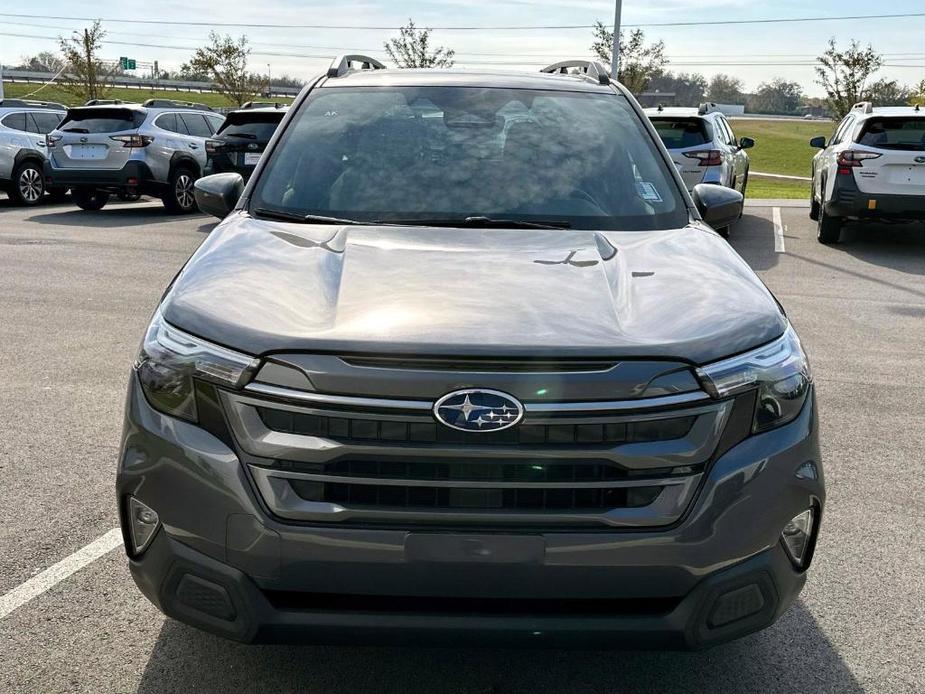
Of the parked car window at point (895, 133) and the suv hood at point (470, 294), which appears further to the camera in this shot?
the parked car window at point (895, 133)

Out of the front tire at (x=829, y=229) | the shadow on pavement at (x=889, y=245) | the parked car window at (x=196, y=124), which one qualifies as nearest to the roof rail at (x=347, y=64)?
the shadow on pavement at (x=889, y=245)

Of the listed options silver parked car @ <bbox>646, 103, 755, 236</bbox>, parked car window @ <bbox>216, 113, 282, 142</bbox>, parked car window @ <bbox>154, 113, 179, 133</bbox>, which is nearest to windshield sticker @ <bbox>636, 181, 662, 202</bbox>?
silver parked car @ <bbox>646, 103, 755, 236</bbox>

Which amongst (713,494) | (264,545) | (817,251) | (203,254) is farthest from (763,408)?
(817,251)

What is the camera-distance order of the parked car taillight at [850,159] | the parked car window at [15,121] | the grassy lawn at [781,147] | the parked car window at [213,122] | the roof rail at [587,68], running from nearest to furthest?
the roof rail at [587,68] < the parked car taillight at [850,159] < the parked car window at [15,121] < the parked car window at [213,122] < the grassy lawn at [781,147]

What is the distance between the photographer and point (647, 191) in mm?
4004

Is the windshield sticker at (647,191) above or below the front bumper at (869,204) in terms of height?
above

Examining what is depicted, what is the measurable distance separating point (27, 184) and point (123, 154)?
292cm

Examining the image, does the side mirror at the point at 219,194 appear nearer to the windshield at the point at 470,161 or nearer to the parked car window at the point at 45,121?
the windshield at the point at 470,161

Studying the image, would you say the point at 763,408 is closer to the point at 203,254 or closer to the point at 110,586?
the point at 203,254

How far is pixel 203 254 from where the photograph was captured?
130 inches

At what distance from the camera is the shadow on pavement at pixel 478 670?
308 centimetres

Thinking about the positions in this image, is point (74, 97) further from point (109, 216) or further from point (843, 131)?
point (843, 131)

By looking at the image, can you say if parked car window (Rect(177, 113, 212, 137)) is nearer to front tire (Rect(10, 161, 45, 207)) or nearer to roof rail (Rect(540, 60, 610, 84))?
front tire (Rect(10, 161, 45, 207))

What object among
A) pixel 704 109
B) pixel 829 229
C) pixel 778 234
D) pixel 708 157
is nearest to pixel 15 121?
pixel 704 109
